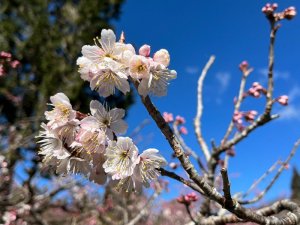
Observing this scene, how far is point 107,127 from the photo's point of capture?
3.52ft

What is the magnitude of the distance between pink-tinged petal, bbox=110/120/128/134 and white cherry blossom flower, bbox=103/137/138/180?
0.04m

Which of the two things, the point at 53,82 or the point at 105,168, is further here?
the point at 53,82

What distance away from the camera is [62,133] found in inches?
41.6

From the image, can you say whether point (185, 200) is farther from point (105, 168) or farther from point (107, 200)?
point (107, 200)

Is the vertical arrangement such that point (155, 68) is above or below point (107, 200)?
below

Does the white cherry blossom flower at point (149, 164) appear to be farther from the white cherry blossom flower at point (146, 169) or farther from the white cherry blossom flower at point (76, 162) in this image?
the white cherry blossom flower at point (76, 162)

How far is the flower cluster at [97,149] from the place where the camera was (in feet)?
3.39

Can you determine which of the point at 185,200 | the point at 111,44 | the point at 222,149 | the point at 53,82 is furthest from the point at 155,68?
the point at 53,82

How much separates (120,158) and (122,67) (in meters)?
0.26

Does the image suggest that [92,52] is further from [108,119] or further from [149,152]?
[149,152]

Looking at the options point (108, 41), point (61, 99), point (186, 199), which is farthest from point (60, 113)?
point (186, 199)

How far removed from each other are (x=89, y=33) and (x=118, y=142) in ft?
31.5

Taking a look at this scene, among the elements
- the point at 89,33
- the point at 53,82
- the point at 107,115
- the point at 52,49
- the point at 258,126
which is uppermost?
the point at 89,33

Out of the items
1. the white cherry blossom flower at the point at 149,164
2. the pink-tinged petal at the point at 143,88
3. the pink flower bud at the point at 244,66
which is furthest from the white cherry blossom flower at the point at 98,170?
the pink flower bud at the point at 244,66
